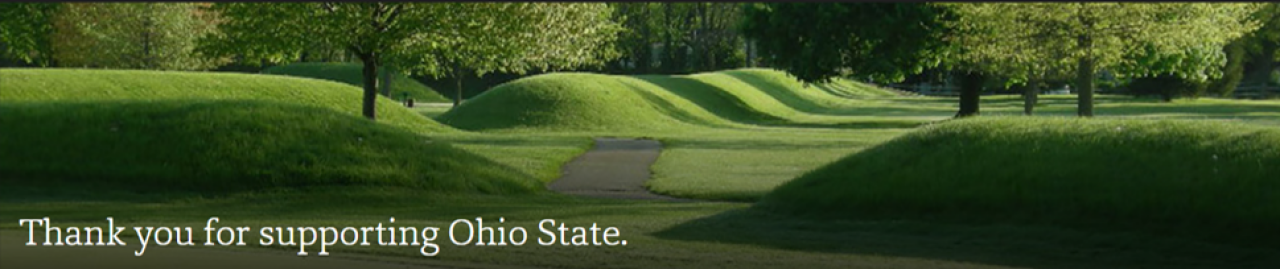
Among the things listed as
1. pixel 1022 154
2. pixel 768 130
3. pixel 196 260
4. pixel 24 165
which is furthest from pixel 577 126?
pixel 196 260

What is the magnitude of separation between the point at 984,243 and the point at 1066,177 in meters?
2.75

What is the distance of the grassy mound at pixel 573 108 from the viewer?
54719 mm

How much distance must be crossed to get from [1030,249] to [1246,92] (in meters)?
90.0

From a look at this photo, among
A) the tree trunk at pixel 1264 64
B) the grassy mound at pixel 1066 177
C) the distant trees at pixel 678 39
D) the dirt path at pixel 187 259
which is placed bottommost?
the dirt path at pixel 187 259

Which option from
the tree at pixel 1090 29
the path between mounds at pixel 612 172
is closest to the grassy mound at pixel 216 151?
the path between mounds at pixel 612 172

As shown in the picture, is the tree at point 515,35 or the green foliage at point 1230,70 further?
the green foliage at point 1230,70

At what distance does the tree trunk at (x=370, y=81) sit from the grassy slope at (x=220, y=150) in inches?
432

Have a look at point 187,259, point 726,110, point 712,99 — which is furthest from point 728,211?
point 712,99

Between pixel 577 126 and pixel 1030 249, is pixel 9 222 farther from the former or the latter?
pixel 577 126

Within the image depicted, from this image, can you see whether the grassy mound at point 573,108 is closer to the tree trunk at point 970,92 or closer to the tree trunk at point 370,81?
the tree trunk at point 970,92

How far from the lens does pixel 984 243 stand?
58.0ft

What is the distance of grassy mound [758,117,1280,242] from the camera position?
1852 centimetres

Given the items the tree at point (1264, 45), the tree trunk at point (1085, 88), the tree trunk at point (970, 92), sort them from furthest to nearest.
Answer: the tree at point (1264, 45), the tree trunk at point (970, 92), the tree trunk at point (1085, 88)

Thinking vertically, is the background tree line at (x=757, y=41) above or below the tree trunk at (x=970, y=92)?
above
